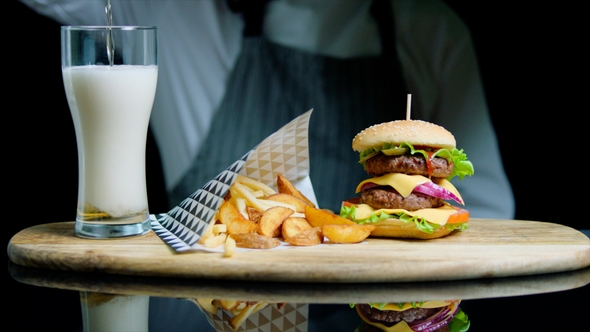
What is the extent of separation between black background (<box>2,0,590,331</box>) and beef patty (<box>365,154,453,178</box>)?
1625mm

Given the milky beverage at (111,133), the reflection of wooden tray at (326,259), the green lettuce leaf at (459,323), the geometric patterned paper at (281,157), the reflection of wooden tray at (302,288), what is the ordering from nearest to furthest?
the green lettuce leaf at (459,323)
the reflection of wooden tray at (302,288)
the reflection of wooden tray at (326,259)
the milky beverage at (111,133)
the geometric patterned paper at (281,157)

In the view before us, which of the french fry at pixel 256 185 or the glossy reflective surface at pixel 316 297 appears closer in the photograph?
the glossy reflective surface at pixel 316 297

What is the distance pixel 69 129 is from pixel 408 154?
201 cm

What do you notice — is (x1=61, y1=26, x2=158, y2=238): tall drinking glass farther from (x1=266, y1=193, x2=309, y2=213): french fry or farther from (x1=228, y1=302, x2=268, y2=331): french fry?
(x1=228, y1=302, x2=268, y2=331): french fry

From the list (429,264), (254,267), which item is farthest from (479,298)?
(254,267)

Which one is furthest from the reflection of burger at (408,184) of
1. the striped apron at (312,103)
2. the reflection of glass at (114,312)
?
the striped apron at (312,103)

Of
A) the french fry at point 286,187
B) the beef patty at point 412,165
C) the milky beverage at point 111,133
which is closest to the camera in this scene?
the milky beverage at point 111,133

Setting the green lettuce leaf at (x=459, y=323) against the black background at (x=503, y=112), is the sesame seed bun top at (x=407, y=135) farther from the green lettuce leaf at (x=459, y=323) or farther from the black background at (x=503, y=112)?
the black background at (x=503, y=112)

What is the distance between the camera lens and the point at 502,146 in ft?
14.1

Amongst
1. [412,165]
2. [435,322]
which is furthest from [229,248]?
[412,165]

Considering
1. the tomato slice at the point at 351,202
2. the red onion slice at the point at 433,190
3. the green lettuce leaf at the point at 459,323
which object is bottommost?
the green lettuce leaf at the point at 459,323

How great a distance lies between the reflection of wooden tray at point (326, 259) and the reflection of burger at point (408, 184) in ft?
0.23

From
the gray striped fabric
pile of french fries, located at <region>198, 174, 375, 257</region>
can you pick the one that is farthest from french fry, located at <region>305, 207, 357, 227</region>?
the gray striped fabric

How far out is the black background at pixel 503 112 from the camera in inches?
153
